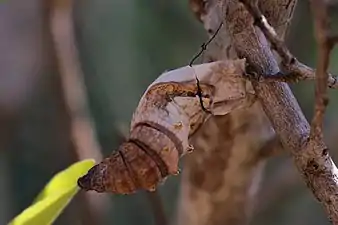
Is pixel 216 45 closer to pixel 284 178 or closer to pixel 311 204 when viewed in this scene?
pixel 284 178

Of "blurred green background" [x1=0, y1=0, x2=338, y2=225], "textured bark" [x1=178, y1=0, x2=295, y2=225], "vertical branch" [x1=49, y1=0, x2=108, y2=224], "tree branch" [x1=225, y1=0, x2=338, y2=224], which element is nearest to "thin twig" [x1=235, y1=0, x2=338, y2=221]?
"tree branch" [x1=225, y1=0, x2=338, y2=224]

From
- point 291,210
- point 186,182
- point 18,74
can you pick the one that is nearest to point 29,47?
point 18,74

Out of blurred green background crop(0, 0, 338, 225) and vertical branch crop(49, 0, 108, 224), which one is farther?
blurred green background crop(0, 0, 338, 225)

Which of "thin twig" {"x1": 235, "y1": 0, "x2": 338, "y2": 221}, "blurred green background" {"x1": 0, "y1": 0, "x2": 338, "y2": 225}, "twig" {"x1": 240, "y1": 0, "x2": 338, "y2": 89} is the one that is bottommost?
"blurred green background" {"x1": 0, "y1": 0, "x2": 338, "y2": 225}

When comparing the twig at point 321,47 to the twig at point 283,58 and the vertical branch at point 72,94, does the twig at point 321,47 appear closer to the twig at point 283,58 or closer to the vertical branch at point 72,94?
the twig at point 283,58

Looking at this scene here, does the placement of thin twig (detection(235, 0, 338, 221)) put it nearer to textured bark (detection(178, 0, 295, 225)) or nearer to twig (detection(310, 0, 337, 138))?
twig (detection(310, 0, 337, 138))

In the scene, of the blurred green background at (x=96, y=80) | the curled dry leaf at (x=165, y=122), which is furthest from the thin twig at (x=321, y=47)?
the blurred green background at (x=96, y=80)

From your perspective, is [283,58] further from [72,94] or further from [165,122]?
[72,94]
